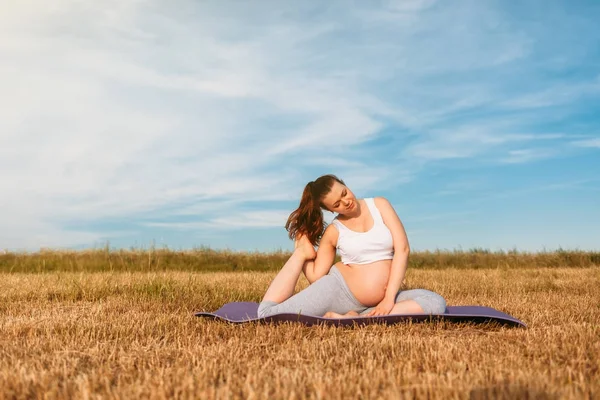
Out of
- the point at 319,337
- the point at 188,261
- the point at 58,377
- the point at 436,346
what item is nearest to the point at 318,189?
the point at 319,337

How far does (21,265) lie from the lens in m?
19.4

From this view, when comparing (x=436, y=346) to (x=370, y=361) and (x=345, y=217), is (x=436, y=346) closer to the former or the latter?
(x=370, y=361)

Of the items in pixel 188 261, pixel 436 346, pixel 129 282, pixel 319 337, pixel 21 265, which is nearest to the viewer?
pixel 436 346

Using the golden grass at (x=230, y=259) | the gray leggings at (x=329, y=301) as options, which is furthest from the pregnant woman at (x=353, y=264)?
the golden grass at (x=230, y=259)

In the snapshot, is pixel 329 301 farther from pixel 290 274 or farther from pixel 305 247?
pixel 305 247

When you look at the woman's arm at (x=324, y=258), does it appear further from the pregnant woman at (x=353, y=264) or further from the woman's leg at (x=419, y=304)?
the woman's leg at (x=419, y=304)

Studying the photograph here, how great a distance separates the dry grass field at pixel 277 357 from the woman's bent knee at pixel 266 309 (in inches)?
8.6

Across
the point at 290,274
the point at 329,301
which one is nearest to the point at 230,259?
the point at 290,274

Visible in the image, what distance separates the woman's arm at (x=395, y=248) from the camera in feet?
19.9

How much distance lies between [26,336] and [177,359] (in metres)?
2.33

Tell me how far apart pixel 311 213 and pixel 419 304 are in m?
1.56

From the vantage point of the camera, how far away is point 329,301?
6.28 m

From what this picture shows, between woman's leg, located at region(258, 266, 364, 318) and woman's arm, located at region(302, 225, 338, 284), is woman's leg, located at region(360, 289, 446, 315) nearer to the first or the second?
woman's leg, located at region(258, 266, 364, 318)

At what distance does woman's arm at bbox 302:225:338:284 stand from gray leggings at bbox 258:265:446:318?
0.48 feet
